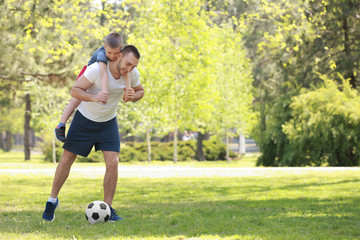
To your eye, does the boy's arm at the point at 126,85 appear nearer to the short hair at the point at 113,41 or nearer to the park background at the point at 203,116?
the short hair at the point at 113,41

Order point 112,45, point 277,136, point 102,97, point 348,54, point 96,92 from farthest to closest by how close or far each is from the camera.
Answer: point 348,54, point 277,136, point 96,92, point 112,45, point 102,97

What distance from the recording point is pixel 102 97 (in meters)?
5.60

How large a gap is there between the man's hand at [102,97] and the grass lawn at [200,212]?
1.30 metres

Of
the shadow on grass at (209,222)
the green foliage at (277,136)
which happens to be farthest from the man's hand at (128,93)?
the green foliage at (277,136)

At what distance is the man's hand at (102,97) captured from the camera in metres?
5.60

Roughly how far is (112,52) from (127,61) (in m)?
0.19

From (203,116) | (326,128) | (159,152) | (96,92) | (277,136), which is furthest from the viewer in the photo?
(159,152)

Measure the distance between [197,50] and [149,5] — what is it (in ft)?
12.0

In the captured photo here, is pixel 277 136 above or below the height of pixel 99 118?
below

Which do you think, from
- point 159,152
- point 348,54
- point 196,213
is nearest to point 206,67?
point 348,54

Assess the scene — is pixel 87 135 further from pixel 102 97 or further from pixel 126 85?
pixel 126 85

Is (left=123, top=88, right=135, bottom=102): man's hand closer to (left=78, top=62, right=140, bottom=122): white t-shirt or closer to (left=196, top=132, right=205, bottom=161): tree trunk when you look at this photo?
(left=78, top=62, right=140, bottom=122): white t-shirt

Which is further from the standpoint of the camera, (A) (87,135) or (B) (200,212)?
(B) (200,212)

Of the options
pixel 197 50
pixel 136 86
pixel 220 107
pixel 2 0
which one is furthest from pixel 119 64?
pixel 220 107
